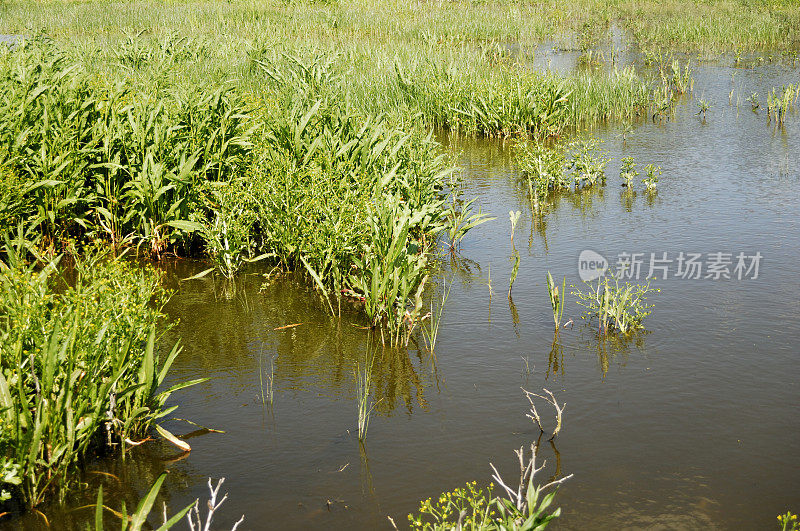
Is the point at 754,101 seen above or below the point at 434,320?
above

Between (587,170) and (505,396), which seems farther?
(587,170)

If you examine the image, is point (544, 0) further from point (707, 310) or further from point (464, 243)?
point (707, 310)

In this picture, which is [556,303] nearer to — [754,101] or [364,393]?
[364,393]

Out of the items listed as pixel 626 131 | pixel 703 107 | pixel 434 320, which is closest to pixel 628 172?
pixel 626 131

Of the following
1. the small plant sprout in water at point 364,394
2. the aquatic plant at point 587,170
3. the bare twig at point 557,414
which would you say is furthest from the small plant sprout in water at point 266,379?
the aquatic plant at point 587,170

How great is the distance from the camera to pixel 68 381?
3.62m

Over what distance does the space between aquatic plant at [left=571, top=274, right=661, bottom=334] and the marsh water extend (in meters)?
0.11

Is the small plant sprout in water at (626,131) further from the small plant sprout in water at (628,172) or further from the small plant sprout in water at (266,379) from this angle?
the small plant sprout in water at (266,379)

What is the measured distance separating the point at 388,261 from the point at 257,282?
1522 mm

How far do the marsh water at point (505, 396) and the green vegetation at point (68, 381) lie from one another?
178 millimetres

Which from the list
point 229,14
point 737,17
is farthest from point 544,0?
point 229,14

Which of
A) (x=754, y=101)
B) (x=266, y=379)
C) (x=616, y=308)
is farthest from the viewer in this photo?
(x=754, y=101)

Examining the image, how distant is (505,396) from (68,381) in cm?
244

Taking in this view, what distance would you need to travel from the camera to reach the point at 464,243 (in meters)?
7.68
